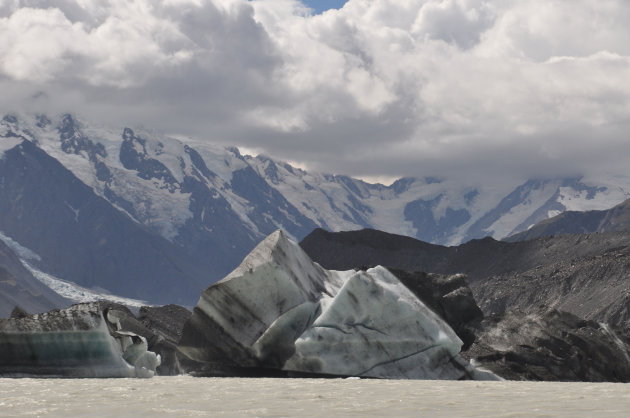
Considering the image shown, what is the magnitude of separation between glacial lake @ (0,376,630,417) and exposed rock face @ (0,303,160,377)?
2.34 m

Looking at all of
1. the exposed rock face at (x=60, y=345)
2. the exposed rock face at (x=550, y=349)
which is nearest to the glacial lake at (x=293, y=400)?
the exposed rock face at (x=60, y=345)

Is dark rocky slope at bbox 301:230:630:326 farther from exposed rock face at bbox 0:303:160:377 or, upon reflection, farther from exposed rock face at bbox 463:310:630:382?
exposed rock face at bbox 0:303:160:377

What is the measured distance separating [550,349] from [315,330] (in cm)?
980

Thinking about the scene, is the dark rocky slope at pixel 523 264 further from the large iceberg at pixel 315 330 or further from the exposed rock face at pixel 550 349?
the large iceberg at pixel 315 330

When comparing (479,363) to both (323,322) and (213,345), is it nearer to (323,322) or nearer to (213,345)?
(323,322)

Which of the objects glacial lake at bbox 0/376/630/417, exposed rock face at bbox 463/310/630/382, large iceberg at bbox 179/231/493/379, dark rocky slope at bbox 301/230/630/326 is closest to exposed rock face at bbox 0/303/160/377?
glacial lake at bbox 0/376/630/417

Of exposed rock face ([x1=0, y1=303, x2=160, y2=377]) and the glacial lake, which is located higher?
exposed rock face ([x1=0, y1=303, x2=160, y2=377])

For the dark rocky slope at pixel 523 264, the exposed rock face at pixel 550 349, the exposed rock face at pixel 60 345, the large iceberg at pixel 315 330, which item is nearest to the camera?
the exposed rock face at pixel 60 345

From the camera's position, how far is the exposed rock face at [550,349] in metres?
32.1

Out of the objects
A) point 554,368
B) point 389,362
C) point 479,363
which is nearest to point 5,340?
point 389,362

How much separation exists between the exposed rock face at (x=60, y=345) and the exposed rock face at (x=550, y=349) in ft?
42.4

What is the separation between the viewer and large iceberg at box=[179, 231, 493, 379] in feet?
94.6

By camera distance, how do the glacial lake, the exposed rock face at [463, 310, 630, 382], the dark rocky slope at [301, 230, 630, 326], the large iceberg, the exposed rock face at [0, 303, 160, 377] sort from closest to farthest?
1. the glacial lake
2. the exposed rock face at [0, 303, 160, 377]
3. the large iceberg
4. the exposed rock face at [463, 310, 630, 382]
5. the dark rocky slope at [301, 230, 630, 326]

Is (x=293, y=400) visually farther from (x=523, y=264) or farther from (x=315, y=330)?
(x=523, y=264)
